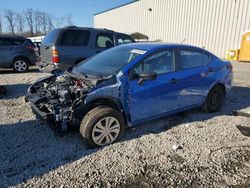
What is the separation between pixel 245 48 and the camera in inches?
565

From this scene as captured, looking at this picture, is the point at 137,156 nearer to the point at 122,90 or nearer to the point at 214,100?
the point at 122,90

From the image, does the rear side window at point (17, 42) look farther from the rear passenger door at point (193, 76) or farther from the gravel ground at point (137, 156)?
the rear passenger door at point (193, 76)

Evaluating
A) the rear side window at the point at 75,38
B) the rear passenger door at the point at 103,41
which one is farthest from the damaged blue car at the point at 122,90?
the rear passenger door at the point at 103,41

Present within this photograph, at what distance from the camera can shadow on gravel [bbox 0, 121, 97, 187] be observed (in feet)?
9.46

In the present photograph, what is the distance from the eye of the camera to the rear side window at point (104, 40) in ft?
26.2

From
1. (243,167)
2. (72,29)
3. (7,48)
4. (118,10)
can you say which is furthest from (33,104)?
(118,10)

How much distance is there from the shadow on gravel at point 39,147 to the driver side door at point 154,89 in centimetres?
39

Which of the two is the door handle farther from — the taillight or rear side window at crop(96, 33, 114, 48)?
rear side window at crop(96, 33, 114, 48)

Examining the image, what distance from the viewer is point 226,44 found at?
53.3ft

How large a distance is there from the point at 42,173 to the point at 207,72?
3584 mm

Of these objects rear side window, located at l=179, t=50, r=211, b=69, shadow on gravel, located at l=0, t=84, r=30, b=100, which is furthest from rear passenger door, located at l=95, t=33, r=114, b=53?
rear side window, located at l=179, t=50, r=211, b=69

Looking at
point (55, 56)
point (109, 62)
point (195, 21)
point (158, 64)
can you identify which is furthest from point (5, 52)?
point (195, 21)

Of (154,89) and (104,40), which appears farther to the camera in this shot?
(104,40)

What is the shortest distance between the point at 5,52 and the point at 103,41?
14.1 feet
